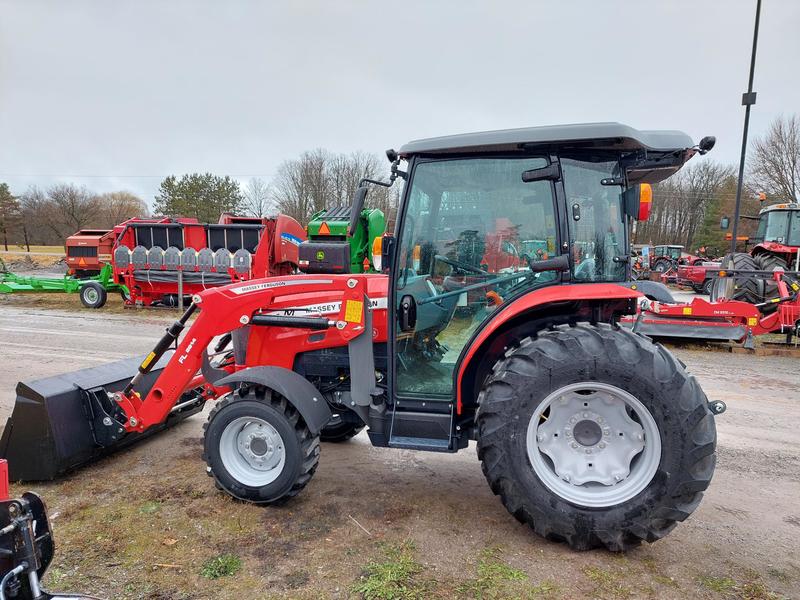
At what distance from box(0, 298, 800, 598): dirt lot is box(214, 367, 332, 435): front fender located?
0.60m

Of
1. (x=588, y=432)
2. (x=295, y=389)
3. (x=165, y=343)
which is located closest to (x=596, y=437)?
(x=588, y=432)

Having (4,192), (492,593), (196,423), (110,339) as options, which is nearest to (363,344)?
(492,593)

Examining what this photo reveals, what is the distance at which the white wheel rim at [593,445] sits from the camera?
263cm

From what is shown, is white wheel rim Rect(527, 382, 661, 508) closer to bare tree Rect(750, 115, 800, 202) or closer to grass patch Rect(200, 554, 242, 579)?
grass patch Rect(200, 554, 242, 579)

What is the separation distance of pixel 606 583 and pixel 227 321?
2.62m

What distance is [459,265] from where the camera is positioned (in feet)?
10.1

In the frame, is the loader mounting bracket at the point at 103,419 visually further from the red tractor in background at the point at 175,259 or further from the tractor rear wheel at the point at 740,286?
the tractor rear wheel at the point at 740,286

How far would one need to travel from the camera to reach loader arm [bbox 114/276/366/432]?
125 inches

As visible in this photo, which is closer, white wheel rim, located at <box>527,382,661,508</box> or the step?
white wheel rim, located at <box>527,382,661,508</box>

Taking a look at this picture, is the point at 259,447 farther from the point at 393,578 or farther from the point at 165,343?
the point at 393,578

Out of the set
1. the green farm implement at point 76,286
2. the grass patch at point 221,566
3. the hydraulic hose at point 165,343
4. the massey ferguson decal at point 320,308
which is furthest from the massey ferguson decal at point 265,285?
the green farm implement at point 76,286

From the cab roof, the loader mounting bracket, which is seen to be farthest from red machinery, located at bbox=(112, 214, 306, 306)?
the cab roof

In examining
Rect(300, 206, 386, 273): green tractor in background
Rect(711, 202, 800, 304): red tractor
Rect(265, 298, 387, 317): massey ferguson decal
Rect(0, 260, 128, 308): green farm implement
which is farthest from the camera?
Rect(0, 260, 128, 308): green farm implement

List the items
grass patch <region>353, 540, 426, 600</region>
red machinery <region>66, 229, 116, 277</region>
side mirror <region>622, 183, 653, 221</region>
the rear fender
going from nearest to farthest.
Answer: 1. grass patch <region>353, 540, 426, 600</region>
2. the rear fender
3. side mirror <region>622, 183, 653, 221</region>
4. red machinery <region>66, 229, 116, 277</region>
